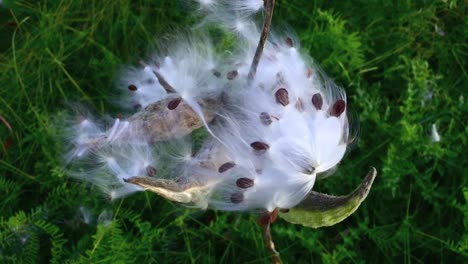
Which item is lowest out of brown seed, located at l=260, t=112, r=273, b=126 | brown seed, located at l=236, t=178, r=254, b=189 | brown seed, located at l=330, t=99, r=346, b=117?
brown seed, located at l=236, t=178, r=254, b=189

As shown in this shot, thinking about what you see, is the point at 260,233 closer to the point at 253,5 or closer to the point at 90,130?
the point at 90,130

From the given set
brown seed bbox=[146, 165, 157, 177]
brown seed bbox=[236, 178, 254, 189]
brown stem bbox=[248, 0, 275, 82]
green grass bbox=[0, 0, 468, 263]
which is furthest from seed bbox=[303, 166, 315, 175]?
green grass bbox=[0, 0, 468, 263]

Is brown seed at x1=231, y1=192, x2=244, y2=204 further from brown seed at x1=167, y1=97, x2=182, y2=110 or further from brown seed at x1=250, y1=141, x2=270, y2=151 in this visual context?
brown seed at x1=167, y1=97, x2=182, y2=110

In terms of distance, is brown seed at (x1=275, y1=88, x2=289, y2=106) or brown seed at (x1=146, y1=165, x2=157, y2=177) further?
brown seed at (x1=146, y1=165, x2=157, y2=177)

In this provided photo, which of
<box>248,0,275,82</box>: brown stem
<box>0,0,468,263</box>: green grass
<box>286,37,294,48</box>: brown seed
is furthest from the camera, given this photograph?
<box>0,0,468,263</box>: green grass

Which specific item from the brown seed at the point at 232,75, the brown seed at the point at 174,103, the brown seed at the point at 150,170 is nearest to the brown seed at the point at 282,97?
the brown seed at the point at 232,75

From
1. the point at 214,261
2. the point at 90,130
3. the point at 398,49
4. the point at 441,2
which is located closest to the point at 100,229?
the point at 90,130
